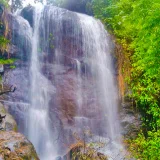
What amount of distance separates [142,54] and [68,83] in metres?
3.72

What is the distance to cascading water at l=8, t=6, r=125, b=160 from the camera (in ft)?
29.6

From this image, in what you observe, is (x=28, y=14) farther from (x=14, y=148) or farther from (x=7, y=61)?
(x=14, y=148)

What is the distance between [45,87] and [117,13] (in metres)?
5.76

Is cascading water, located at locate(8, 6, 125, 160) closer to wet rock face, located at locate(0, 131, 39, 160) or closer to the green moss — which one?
the green moss

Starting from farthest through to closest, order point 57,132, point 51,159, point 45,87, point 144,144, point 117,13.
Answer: point 117,13, point 45,87, point 57,132, point 51,159, point 144,144

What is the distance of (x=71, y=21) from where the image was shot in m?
12.5

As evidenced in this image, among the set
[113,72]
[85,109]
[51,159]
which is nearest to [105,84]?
[113,72]

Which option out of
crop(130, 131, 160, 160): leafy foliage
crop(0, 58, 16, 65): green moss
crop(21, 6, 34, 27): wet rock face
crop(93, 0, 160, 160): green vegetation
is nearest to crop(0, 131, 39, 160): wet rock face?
crop(130, 131, 160, 160): leafy foliage

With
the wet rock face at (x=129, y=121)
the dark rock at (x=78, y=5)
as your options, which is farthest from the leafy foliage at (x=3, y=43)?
the dark rock at (x=78, y=5)

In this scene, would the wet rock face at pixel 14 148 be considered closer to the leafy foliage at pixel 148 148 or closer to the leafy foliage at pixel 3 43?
the leafy foliage at pixel 148 148

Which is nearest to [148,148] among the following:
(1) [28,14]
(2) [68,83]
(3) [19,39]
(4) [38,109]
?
(4) [38,109]

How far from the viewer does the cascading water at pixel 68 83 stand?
9008 mm

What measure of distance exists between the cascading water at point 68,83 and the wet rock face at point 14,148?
2.96m

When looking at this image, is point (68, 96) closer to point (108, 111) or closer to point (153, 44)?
point (108, 111)
